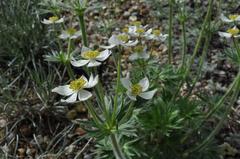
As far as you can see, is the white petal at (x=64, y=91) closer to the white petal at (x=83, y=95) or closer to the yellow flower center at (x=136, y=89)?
the white petal at (x=83, y=95)

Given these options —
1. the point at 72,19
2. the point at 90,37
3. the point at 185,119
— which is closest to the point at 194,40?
the point at 90,37

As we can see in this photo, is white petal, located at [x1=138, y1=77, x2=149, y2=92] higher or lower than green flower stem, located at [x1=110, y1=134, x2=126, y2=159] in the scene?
higher

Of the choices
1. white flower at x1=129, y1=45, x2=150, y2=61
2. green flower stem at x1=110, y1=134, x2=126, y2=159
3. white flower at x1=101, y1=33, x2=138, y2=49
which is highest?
white flower at x1=101, y1=33, x2=138, y2=49

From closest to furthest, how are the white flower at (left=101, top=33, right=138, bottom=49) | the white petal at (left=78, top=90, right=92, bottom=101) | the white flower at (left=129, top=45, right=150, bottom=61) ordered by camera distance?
the white petal at (left=78, top=90, right=92, bottom=101)
the white flower at (left=101, top=33, right=138, bottom=49)
the white flower at (left=129, top=45, right=150, bottom=61)

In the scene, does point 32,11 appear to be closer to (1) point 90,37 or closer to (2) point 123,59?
(1) point 90,37

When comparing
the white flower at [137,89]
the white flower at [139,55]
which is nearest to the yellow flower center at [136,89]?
the white flower at [137,89]

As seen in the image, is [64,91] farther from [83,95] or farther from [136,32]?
[136,32]

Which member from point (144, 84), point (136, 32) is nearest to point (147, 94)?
point (144, 84)

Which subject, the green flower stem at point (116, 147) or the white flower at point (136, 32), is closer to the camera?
the green flower stem at point (116, 147)

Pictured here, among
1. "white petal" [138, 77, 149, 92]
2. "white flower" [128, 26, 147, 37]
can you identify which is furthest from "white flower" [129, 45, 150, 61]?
"white petal" [138, 77, 149, 92]

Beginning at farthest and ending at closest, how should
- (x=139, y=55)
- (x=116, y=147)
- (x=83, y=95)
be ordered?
(x=139, y=55) < (x=116, y=147) < (x=83, y=95)

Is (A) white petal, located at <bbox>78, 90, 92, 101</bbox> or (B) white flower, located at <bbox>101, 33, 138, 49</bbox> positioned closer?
(A) white petal, located at <bbox>78, 90, 92, 101</bbox>

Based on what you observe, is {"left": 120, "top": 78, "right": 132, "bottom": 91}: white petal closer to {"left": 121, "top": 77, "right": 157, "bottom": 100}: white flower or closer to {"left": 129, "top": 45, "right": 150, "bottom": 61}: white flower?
{"left": 121, "top": 77, "right": 157, "bottom": 100}: white flower
